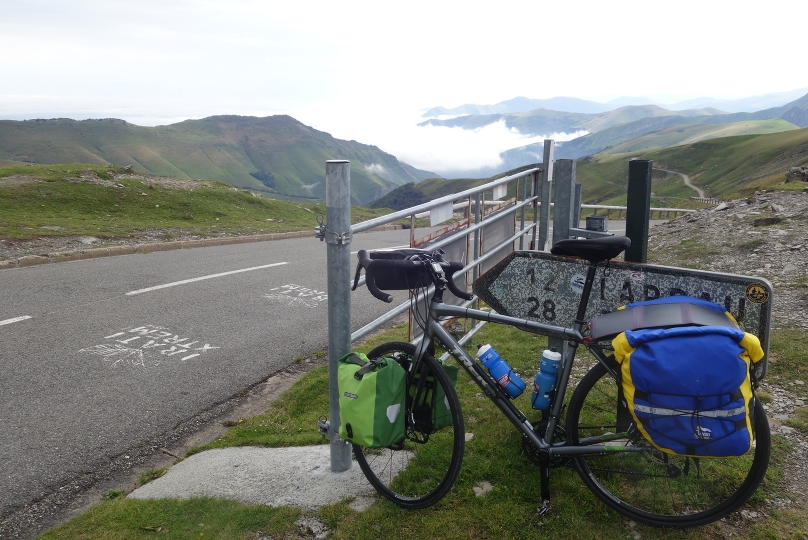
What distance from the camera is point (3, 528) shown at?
3.88 metres

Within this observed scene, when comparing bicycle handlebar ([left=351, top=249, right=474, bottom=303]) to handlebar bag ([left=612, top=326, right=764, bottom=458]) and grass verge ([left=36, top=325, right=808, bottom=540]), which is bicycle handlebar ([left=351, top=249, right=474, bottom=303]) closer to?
handlebar bag ([left=612, top=326, right=764, bottom=458])

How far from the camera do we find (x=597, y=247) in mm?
3125

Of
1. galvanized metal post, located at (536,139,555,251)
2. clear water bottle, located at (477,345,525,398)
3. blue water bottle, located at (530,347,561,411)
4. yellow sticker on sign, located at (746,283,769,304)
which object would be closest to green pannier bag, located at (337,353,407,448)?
clear water bottle, located at (477,345,525,398)

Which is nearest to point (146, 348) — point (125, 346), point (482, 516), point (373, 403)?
point (125, 346)

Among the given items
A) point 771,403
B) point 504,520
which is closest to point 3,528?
point 504,520

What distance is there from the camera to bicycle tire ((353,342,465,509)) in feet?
10.6

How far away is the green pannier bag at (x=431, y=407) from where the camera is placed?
335 centimetres

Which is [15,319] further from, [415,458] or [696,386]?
[696,386]

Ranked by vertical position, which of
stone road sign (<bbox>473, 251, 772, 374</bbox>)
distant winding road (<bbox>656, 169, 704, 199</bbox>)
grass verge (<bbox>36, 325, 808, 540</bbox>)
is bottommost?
distant winding road (<bbox>656, 169, 704, 199</bbox>)

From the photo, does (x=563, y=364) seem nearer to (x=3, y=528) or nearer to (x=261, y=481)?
(x=261, y=481)

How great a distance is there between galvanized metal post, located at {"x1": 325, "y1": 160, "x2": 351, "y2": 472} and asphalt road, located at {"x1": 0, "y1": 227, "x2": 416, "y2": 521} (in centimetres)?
262

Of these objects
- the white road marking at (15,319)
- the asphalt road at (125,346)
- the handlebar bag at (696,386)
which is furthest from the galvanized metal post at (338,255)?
the white road marking at (15,319)

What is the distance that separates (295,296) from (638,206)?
7753 mm

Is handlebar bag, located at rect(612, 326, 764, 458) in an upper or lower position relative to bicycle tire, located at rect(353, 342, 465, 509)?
upper
